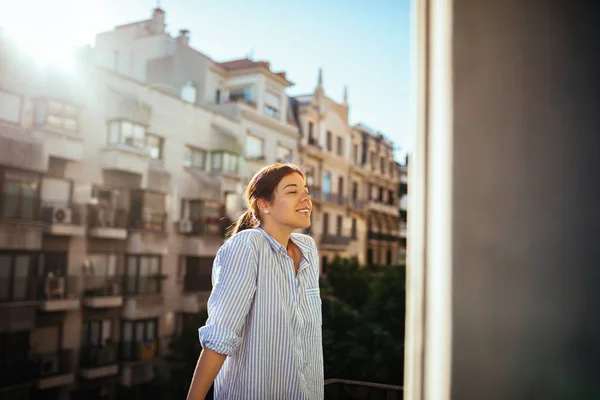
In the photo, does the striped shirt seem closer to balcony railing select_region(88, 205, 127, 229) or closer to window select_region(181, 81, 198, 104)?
balcony railing select_region(88, 205, 127, 229)

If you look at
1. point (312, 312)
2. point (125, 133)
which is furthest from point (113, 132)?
point (312, 312)

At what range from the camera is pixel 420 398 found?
0.39m

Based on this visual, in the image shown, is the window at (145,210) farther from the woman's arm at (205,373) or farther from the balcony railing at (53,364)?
the woman's arm at (205,373)

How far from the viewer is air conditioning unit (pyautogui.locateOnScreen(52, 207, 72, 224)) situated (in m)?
10.5

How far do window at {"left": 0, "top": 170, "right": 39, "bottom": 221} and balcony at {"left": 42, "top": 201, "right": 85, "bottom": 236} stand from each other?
0.75 ft

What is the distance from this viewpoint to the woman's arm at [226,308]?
101cm

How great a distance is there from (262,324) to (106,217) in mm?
11249

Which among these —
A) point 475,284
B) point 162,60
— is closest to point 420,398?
point 475,284

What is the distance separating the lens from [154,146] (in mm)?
12844

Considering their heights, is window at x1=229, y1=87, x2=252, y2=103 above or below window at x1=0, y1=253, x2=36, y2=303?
above

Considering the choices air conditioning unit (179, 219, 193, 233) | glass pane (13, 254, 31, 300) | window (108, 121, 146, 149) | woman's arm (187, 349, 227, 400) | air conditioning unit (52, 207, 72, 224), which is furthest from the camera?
air conditioning unit (179, 219, 193, 233)

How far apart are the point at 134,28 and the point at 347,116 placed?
27.5ft

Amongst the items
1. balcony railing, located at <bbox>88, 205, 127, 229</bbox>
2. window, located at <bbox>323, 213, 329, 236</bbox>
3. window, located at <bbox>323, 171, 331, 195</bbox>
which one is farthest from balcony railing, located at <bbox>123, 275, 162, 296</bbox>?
window, located at <bbox>323, 171, 331, 195</bbox>

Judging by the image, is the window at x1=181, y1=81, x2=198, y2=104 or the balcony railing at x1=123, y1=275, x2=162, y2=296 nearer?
the balcony railing at x1=123, y1=275, x2=162, y2=296
